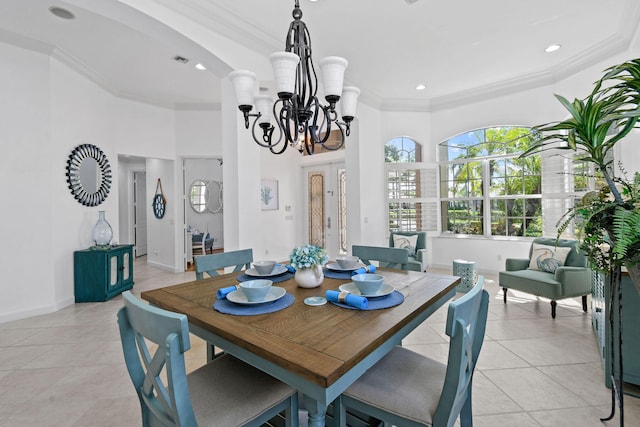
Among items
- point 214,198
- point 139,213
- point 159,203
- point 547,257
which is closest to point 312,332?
point 547,257

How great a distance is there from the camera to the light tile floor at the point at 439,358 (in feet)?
6.04

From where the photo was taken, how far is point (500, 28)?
343cm

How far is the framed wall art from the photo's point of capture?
21.6 ft

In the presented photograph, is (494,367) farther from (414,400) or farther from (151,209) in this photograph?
(151,209)

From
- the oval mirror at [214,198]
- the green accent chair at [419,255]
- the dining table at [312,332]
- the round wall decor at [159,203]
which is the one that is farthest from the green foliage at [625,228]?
the oval mirror at [214,198]

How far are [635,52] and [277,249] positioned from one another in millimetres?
6027

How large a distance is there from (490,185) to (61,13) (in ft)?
19.7

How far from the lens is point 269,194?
6664 mm

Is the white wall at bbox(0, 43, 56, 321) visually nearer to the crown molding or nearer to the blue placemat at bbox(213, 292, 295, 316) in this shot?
the crown molding

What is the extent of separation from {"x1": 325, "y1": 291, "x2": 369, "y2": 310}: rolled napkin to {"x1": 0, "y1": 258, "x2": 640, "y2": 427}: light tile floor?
3.59 ft

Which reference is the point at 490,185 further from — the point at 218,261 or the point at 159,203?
the point at 159,203

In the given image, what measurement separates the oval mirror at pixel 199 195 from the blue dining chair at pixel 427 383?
252 inches

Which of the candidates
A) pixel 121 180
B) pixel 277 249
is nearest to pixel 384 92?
pixel 277 249

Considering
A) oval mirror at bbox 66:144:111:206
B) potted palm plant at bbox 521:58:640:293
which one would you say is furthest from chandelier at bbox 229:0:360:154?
oval mirror at bbox 66:144:111:206
